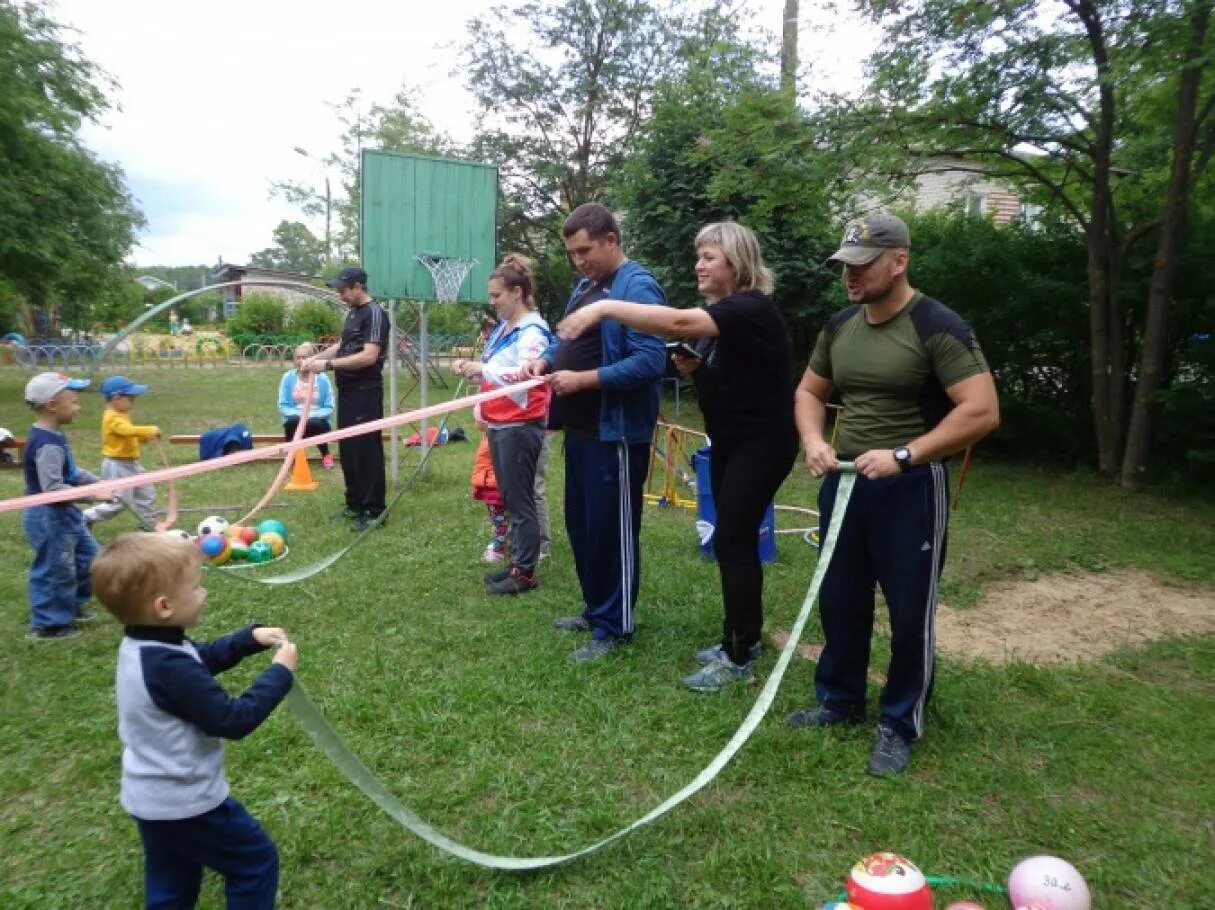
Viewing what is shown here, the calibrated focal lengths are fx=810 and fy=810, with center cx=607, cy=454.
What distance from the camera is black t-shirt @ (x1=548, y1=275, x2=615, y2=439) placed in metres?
3.79

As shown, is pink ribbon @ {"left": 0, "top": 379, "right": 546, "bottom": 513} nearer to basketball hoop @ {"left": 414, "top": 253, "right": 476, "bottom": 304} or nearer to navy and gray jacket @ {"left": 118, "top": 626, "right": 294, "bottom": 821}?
navy and gray jacket @ {"left": 118, "top": 626, "right": 294, "bottom": 821}

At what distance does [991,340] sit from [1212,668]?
6.23 m

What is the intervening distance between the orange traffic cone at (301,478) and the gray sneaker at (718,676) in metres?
5.80

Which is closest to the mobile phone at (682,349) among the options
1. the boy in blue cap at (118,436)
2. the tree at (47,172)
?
the boy in blue cap at (118,436)

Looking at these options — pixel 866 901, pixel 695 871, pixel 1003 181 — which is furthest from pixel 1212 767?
pixel 1003 181

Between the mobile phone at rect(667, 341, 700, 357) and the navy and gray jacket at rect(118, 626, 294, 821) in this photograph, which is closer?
the navy and gray jacket at rect(118, 626, 294, 821)

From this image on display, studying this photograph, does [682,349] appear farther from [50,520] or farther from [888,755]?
[50,520]

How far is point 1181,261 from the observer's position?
7.95 meters

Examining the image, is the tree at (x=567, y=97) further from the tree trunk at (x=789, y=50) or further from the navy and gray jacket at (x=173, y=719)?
the navy and gray jacket at (x=173, y=719)

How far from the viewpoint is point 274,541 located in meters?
5.84

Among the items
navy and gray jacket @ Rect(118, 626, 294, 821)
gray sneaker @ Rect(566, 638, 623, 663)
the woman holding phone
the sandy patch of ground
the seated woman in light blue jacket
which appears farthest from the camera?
the seated woman in light blue jacket

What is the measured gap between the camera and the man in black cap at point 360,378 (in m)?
6.17

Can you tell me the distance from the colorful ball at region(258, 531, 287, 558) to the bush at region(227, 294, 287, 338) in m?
33.9

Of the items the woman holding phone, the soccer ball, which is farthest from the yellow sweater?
the woman holding phone
